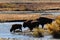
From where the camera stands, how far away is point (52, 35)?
490cm

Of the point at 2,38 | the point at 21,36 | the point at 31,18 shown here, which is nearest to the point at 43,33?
the point at 21,36

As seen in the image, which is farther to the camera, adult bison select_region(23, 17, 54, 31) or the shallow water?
adult bison select_region(23, 17, 54, 31)

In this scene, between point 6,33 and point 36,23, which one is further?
point 36,23

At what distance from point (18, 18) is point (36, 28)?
4.41 feet

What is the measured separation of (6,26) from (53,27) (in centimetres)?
136

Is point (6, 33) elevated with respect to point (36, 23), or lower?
lower

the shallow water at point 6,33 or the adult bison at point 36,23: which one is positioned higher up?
the adult bison at point 36,23

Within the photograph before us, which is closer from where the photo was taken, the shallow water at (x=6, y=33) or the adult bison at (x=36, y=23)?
the shallow water at (x=6, y=33)

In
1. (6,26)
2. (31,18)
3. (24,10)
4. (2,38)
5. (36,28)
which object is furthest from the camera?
(24,10)

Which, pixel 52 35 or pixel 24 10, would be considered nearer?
pixel 52 35

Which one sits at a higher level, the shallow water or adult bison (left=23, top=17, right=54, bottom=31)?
adult bison (left=23, top=17, right=54, bottom=31)

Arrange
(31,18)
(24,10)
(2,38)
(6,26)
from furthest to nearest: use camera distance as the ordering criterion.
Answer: (24,10), (31,18), (6,26), (2,38)

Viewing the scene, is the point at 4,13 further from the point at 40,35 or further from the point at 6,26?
the point at 40,35

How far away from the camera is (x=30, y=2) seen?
6871mm
